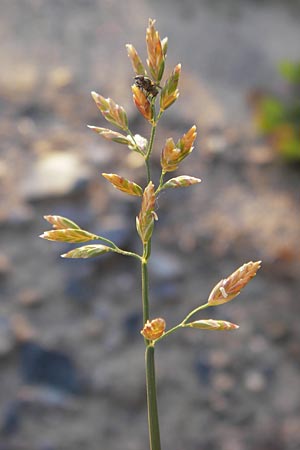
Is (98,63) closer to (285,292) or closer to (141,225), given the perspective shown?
(285,292)

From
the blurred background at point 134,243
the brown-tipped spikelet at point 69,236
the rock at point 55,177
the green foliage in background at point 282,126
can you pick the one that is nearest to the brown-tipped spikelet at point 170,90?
the brown-tipped spikelet at point 69,236

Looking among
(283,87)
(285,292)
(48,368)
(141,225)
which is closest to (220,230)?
(285,292)

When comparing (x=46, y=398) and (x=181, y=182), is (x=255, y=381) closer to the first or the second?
(x=46, y=398)

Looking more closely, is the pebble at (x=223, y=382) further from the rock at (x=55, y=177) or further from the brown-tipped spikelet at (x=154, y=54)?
the brown-tipped spikelet at (x=154, y=54)

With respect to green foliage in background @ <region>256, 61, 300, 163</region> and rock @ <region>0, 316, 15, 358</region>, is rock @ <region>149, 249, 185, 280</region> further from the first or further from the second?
green foliage in background @ <region>256, 61, 300, 163</region>

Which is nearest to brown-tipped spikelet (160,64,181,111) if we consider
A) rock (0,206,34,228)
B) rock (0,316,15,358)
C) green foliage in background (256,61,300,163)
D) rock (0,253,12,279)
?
rock (0,316,15,358)

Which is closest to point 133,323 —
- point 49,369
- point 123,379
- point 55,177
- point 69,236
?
point 123,379
